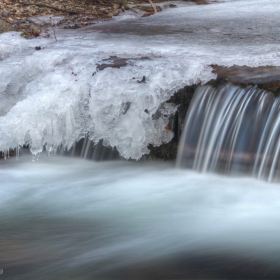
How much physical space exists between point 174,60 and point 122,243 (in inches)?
83.2

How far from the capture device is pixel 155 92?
14.7 ft

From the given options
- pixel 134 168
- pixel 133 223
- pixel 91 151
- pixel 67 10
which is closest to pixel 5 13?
pixel 67 10

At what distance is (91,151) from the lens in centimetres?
498

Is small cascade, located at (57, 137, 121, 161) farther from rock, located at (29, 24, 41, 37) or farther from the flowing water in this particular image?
rock, located at (29, 24, 41, 37)

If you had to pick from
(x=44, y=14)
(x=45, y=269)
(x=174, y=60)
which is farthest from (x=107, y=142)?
(x=44, y=14)

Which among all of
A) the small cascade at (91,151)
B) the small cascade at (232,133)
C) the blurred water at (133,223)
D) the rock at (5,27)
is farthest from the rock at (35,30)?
the small cascade at (232,133)

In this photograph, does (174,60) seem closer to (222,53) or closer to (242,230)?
(222,53)

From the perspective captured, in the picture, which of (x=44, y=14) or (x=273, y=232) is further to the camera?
(x=44, y=14)

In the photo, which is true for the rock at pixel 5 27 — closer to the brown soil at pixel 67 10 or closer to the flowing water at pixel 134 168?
the brown soil at pixel 67 10

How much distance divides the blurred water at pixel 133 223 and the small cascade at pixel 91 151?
0.12 meters

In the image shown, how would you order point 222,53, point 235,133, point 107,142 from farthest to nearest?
point 222,53, point 107,142, point 235,133

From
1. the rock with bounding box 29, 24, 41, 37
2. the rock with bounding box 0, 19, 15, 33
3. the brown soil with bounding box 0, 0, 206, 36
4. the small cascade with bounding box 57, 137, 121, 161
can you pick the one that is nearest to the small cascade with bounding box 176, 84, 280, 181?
the small cascade with bounding box 57, 137, 121, 161

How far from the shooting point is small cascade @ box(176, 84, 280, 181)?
415cm

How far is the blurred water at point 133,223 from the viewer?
3.10m
